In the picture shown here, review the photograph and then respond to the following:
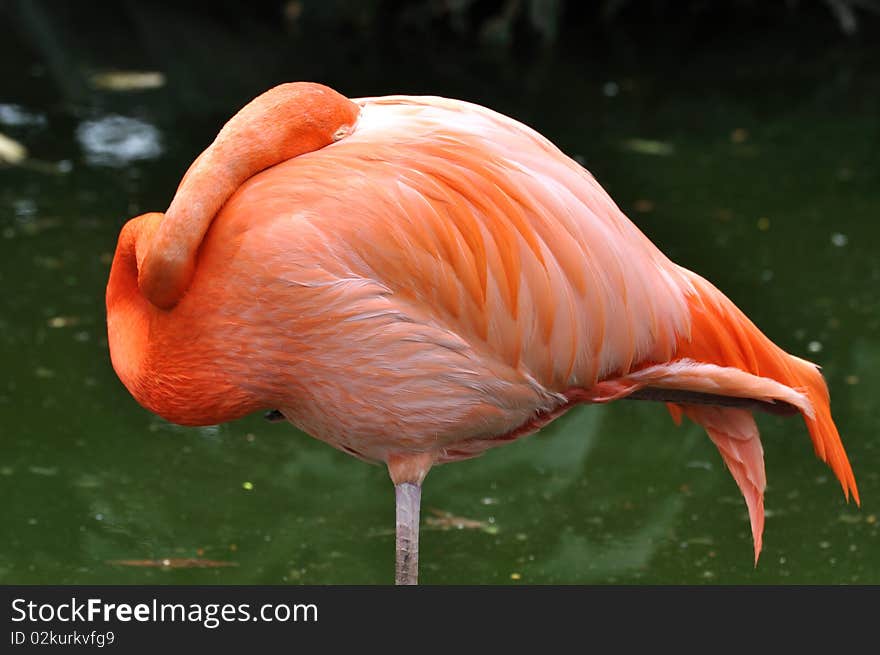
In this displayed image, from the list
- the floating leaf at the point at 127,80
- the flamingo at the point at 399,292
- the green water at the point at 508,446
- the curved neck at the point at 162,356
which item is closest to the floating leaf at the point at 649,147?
the green water at the point at 508,446

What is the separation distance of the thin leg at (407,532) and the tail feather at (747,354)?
539 millimetres

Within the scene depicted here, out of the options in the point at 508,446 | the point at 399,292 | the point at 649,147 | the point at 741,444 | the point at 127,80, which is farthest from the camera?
the point at 127,80

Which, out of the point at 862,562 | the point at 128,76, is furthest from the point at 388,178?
the point at 128,76

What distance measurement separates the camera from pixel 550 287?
2311 mm

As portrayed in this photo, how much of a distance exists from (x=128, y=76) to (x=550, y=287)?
5.34 m

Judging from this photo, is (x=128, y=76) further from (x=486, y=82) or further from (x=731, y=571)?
(x=731, y=571)

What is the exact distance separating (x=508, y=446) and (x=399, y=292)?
153 cm

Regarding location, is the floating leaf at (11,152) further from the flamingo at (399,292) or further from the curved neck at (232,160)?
the curved neck at (232,160)

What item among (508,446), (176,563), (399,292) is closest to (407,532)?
(399,292)

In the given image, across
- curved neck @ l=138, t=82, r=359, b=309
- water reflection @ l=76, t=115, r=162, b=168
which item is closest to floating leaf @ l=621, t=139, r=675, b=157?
water reflection @ l=76, t=115, r=162, b=168

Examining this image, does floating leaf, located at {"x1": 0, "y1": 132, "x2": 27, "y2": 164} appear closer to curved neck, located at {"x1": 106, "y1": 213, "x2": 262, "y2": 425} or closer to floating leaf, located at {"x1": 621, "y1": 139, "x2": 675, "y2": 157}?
floating leaf, located at {"x1": 621, "y1": 139, "x2": 675, "y2": 157}

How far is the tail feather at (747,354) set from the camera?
2482mm

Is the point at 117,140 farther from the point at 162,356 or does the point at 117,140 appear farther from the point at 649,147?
the point at 162,356

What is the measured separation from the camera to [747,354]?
253cm
